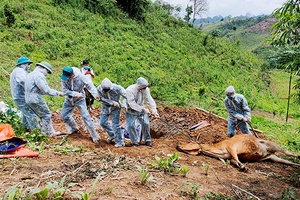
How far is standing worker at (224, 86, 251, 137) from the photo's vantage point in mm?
7045

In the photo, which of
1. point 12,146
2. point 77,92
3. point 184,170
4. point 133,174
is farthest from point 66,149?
point 184,170

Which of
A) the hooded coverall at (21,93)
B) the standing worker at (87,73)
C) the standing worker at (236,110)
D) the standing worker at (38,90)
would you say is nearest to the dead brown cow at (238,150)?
the standing worker at (236,110)

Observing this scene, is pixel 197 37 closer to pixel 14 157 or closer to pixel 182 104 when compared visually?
pixel 182 104

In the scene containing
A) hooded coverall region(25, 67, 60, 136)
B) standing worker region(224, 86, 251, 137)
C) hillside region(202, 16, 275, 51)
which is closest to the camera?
hooded coverall region(25, 67, 60, 136)

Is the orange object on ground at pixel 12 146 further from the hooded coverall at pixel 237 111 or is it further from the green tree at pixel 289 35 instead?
the hooded coverall at pixel 237 111

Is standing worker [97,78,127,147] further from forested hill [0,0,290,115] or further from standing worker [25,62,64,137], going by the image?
forested hill [0,0,290,115]

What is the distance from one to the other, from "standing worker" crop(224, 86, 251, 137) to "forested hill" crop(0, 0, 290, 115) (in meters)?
5.35

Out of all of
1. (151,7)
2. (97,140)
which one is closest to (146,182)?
(97,140)

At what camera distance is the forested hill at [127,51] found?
46.4 ft

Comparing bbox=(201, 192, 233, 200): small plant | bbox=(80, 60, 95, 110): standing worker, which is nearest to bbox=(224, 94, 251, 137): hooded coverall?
bbox=(201, 192, 233, 200): small plant

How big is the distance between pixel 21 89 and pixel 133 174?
338cm

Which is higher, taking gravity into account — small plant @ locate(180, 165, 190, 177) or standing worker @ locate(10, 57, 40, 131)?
standing worker @ locate(10, 57, 40, 131)

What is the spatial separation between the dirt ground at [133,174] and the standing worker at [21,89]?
2.34 ft

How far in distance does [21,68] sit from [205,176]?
4324 millimetres
